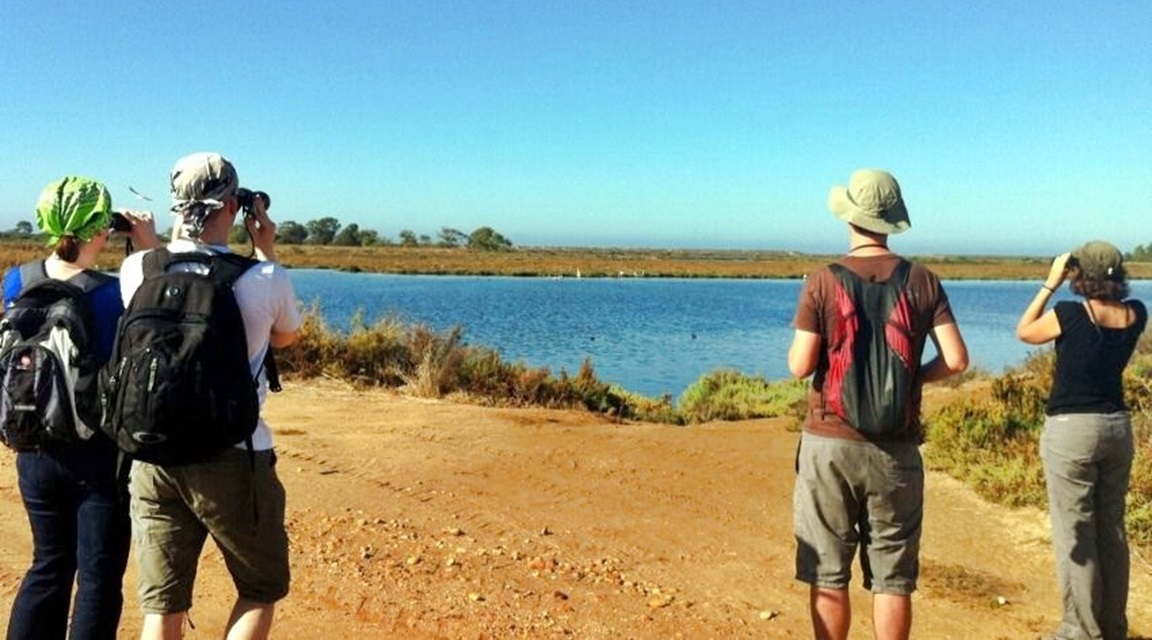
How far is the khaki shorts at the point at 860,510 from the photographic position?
3285 mm

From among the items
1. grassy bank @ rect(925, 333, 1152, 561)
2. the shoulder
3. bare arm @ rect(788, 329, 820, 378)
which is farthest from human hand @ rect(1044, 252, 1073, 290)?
grassy bank @ rect(925, 333, 1152, 561)

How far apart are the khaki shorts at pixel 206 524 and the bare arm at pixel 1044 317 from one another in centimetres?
317

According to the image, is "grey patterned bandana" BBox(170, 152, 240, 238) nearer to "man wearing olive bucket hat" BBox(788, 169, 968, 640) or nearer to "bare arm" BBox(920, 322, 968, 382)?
"man wearing olive bucket hat" BBox(788, 169, 968, 640)

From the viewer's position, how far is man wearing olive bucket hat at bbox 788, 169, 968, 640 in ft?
10.5

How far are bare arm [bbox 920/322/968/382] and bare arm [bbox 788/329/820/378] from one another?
40 cm

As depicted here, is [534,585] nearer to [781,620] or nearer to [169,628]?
[781,620]

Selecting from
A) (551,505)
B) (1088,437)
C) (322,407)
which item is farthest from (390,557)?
(322,407)

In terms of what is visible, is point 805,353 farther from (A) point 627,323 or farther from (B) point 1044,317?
(A) point 627,323

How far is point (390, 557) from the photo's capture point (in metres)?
5.02

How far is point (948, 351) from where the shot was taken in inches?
129

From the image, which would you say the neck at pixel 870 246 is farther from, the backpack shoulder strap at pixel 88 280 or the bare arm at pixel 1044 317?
the backpack shoulder strap at pixel 88 280

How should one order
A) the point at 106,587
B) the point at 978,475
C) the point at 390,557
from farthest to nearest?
the point at 978,475 → the point at 390,557 → the point at 106,587

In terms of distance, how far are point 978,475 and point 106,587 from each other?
20.2 feet

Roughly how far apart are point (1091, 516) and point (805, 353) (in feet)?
5.69
